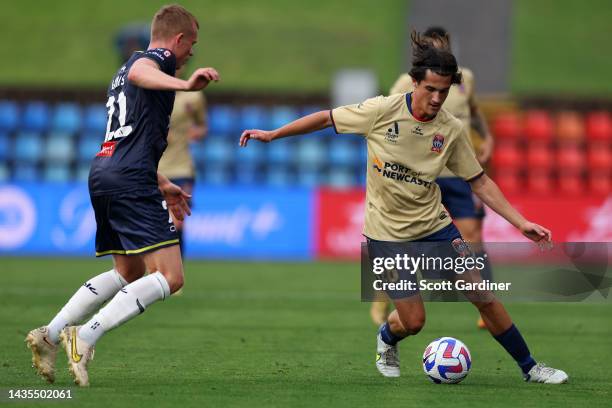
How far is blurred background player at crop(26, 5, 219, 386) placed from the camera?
21.2ft

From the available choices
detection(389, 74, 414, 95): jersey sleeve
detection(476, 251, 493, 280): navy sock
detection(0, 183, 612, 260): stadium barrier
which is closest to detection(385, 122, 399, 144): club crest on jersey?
detection(476, 251, 493, 280): navy sock

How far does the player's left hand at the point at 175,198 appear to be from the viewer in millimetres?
7105

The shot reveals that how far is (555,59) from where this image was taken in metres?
29.7

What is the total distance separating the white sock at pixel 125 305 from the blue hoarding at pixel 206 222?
1160cm

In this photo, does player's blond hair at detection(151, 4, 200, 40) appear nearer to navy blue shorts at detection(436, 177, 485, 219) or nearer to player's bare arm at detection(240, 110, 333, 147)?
player's bare arm at detection(240, 110, 333, 147)

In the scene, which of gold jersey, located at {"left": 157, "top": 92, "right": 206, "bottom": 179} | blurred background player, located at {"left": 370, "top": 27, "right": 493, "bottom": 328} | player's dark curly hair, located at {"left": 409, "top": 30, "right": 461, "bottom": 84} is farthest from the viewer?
gold jersey, located at {"left": 157, "top": 92, "right": 206, "bottom": 179}

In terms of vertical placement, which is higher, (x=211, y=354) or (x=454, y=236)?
(x=454, y=236)

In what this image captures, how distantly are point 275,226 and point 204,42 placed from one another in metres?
12.1

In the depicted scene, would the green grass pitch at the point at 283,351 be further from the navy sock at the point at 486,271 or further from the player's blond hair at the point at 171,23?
the player's blond hair at the point at 171,23

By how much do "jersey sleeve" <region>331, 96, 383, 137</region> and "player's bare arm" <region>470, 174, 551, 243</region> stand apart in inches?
29.2

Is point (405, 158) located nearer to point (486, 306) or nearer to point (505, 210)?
point (505, 210)

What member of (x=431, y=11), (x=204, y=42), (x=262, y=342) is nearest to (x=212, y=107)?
(x=431, y=11)

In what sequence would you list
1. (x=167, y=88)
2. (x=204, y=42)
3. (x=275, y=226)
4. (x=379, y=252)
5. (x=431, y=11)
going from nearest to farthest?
(x=167, y=88)
(x=379, y=252)
(x=275, y=226)
(x=431, y=11)
(x=204, y=42)

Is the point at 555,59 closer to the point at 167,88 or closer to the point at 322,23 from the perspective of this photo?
the point at 322,23
